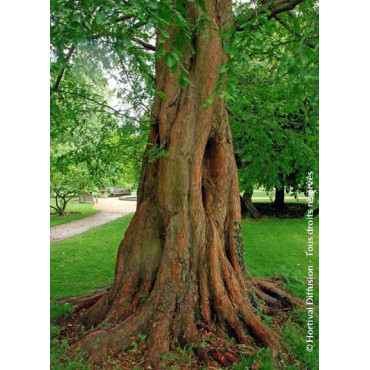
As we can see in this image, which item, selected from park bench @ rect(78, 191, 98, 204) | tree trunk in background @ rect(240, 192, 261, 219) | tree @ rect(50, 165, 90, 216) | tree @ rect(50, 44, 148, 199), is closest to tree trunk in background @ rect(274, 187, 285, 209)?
tree trunk in background @ rect(240, 192, 261, 219)

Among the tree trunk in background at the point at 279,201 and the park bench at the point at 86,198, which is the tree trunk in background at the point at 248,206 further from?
the park bench at the point at 86,198

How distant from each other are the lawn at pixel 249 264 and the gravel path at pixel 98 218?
28cm

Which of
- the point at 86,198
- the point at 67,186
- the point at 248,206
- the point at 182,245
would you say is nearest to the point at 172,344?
the point at 182,245

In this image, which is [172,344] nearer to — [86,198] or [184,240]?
[184,240]

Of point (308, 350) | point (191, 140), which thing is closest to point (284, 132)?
point (191, 140)

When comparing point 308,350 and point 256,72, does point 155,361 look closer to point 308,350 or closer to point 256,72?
point 308,350

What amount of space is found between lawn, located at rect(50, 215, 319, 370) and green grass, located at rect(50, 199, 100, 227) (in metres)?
0.75

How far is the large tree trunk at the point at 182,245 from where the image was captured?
3.60 meters

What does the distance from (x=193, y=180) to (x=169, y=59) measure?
1.80 meters

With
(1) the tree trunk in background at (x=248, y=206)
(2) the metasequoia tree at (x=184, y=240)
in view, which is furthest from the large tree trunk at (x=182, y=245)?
(1) the tree trunk in background at (x=248, y=206)

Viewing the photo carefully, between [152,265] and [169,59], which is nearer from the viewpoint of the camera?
[169,59]
